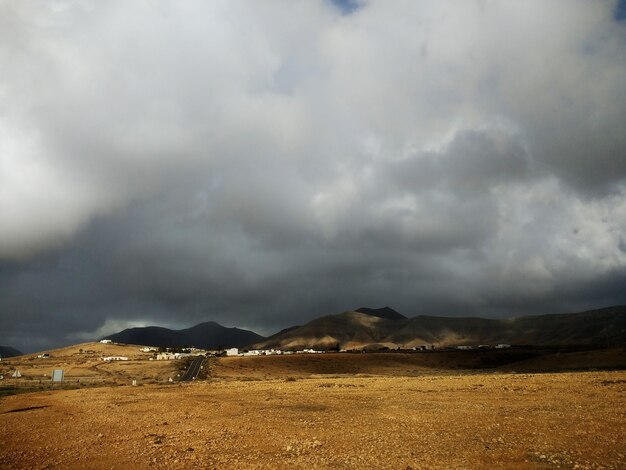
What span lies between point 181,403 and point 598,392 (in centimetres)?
2898

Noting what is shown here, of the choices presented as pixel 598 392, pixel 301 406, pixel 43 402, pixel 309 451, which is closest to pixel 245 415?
pixel 301 406

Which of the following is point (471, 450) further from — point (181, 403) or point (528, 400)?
point (181, 403)

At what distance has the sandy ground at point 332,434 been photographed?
14.7 meters

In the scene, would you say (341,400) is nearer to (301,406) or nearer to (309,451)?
(301,406)

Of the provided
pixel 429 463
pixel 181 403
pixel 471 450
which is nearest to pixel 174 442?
pixel 429 463

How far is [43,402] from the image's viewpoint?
35.8 m

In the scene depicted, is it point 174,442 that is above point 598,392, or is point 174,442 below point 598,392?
above

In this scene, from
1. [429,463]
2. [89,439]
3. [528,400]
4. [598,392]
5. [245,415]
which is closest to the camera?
[429,463]

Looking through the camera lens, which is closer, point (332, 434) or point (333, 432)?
point (332, 434)

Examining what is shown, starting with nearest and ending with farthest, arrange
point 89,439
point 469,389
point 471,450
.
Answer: point 471,450 < point 89,439 < point 469,389

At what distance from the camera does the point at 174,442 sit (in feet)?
58.7

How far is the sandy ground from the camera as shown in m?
14.7

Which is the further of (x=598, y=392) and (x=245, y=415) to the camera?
(x=598, y=392)

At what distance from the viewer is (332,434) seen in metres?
19.0
